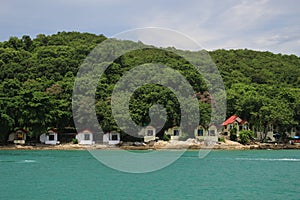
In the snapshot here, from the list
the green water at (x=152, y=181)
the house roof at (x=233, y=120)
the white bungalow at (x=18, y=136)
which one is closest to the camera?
the green water at (x=152, y=181)

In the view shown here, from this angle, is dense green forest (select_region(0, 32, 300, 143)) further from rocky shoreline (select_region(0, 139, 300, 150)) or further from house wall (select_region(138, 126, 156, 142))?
rocky shoreline (select_region(0, 139, 300, 150))

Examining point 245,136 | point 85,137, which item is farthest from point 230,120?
point 85,137

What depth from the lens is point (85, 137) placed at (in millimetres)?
48062

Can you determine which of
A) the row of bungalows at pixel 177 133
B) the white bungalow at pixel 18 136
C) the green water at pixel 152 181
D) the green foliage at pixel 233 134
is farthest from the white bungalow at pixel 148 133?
the green water at pixel 152 181

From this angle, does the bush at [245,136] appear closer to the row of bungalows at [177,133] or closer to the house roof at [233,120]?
the row of bungalows at [177,133]

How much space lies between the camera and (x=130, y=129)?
45.9 meters

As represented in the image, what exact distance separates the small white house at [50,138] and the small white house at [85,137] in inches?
86.3

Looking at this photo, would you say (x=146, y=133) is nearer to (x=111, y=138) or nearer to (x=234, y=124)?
(x=111, y=138)

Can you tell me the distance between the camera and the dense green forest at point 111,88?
43906 mm

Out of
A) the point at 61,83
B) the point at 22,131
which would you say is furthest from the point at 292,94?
the point at 22,131

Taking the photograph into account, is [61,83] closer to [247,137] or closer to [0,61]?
[0,61]

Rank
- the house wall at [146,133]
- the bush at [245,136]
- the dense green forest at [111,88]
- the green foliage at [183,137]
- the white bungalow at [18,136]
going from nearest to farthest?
the dense green forest at [111,88] < the house wall at [146,133] < the white bungalow at [18,136] < the green foliage at [183,137] < the bush at [245,136]

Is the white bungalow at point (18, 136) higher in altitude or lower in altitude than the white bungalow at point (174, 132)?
lower

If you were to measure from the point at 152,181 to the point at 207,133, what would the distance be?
28.1m
